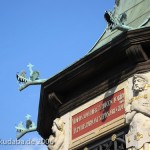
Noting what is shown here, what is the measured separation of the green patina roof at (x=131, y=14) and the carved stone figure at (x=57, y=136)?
2.29m

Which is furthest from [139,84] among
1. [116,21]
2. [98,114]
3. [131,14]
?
[131,14]

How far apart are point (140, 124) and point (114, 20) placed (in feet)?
10.00

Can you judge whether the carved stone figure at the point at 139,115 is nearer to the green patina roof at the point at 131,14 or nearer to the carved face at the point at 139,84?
the carved face at the point at 139,84

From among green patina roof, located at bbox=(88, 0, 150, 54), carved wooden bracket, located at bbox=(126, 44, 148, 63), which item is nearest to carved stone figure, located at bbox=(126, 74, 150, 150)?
carved wooden bracket, located at bbox=(126, 44, 148, 63)

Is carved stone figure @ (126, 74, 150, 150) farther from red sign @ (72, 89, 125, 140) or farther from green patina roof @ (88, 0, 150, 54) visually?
green patina roof @ (88, 0, 150, 54)

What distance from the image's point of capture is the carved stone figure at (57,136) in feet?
57.2

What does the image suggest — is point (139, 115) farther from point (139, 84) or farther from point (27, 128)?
point (27, 128)

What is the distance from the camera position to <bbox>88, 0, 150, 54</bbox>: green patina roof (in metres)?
18.1

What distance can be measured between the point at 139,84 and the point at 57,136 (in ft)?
10.1

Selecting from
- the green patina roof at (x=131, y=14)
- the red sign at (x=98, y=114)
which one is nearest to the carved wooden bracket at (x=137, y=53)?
the red sign at (x=98, y=114)

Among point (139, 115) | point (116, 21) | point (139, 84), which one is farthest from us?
point (116, 21)

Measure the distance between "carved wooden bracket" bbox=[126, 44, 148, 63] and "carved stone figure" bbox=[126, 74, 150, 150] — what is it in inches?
19.3

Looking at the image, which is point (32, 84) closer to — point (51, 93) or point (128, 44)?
point (51, 93)

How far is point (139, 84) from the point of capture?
52.0ft
